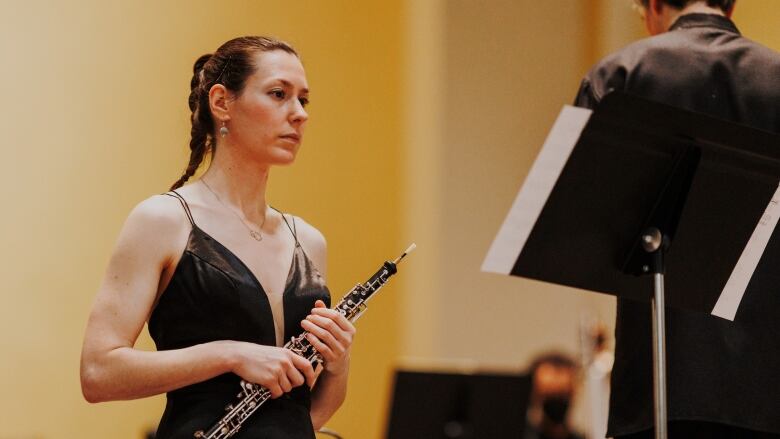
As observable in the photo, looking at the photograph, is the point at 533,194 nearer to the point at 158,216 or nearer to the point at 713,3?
the point at 158,216

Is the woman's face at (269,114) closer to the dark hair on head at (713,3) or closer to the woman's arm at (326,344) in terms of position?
the woman's arm at (326,344)

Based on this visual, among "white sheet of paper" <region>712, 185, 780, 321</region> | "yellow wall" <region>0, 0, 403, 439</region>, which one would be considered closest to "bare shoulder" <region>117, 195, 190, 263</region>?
"white sheet of paper" <region>712, 185, 780, 321</region>

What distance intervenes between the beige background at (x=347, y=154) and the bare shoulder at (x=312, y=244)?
5.83 feet

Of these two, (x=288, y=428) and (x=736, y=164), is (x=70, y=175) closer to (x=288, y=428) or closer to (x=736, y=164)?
(x=288, y=428)

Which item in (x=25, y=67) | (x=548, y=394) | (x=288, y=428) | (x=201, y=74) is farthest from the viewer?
(x=548, y=394)

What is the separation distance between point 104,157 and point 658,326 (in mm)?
3345

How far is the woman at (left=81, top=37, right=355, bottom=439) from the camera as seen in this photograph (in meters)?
2.11

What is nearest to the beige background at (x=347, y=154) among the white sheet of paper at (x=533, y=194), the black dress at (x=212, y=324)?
the white sheet of paper at (x=533, y=194)

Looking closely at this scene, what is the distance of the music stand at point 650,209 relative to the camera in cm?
198

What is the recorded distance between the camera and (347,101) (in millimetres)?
5500

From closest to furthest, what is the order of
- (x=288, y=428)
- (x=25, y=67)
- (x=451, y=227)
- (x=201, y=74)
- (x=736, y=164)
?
(x=736, y=164), (x=288, y=428), (x=201, y=74), (x=25, y=67), (x=451, y=227)

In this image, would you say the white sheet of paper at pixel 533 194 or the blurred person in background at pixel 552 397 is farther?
the blurred person in background at pixel 552 397

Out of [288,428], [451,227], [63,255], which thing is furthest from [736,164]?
[451,227]

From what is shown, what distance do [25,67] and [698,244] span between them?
133 inches
